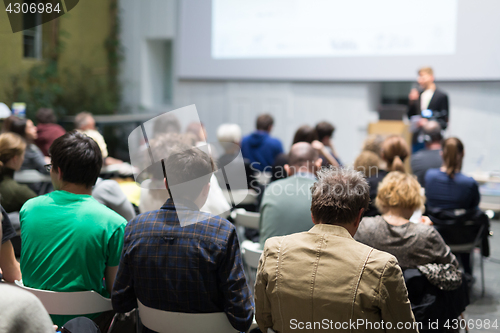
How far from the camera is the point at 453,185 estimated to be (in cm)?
336

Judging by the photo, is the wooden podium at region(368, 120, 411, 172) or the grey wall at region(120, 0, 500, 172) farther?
the grey wall at region(120, 0, 500, 172)

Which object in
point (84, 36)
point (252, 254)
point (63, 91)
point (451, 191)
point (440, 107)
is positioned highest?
point (84, 36)

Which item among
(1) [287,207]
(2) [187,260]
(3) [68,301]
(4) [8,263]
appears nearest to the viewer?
(2) [187,260]

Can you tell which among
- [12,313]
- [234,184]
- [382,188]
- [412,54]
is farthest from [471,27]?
[12,313]

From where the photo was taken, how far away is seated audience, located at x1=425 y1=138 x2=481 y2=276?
10.9 ft

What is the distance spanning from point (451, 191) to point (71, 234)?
2.65 m

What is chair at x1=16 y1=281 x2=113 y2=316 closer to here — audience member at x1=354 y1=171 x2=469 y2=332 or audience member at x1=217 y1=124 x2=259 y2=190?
audience member at x1=354 y1=171 x2=469 y2=332

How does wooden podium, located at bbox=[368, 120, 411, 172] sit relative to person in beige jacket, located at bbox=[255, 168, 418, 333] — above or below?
above

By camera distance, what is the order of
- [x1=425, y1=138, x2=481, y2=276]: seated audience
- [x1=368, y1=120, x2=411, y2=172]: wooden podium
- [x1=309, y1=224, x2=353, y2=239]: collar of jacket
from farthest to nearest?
1. [x1=368, y1=120, x2=411, y2=172]: wooden podium
2. [x1=425, y1=138, x2=481, y2=276]: seated audience
3. [x1=309, y1=224, x2=353, y2=239]: collar of jacket

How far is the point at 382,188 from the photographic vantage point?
232cm

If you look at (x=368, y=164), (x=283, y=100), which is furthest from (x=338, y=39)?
(x=368, y=164)

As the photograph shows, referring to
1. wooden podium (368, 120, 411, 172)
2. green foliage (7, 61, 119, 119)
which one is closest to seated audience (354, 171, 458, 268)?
wooden podium (368, 120, 411, 172)

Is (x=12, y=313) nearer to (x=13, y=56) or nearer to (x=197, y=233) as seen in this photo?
(x=197, y=233)

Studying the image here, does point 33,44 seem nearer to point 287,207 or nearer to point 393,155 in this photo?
point 393,155
